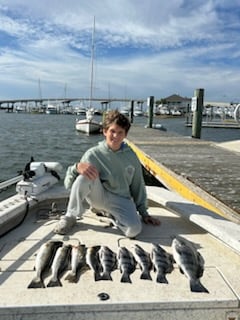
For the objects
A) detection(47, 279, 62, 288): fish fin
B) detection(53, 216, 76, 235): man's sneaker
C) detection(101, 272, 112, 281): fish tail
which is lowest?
detection(47, 279, 62, 288): fish fin

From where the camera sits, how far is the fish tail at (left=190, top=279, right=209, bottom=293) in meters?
2.54

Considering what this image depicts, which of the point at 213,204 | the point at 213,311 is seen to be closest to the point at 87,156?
the point at 213,311

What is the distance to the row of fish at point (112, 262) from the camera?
2723 millimetres

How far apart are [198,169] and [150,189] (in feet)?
9.19

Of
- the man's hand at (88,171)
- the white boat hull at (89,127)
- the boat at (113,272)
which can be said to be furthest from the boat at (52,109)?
the man's hand at (88,171)

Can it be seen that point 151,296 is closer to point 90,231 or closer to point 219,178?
point 90,231

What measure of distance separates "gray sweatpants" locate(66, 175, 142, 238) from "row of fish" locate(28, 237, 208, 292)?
1.03 ft

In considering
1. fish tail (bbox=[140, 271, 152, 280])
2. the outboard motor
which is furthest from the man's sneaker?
fish tail (bbox=[140, 271, 152, 280])

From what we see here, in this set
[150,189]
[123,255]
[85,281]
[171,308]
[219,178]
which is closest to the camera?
[171,308]

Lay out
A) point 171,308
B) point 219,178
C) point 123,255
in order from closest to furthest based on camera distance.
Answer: point 171,308
point 123,255
point 219,178

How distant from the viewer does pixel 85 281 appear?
2.68 metres

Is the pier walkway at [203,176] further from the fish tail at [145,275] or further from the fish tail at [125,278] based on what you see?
the fish tail at [125,278]

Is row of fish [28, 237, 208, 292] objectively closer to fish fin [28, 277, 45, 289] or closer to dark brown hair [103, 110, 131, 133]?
fish fin [28, 277, 45, 289]

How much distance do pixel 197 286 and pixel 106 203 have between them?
4.35 feet
